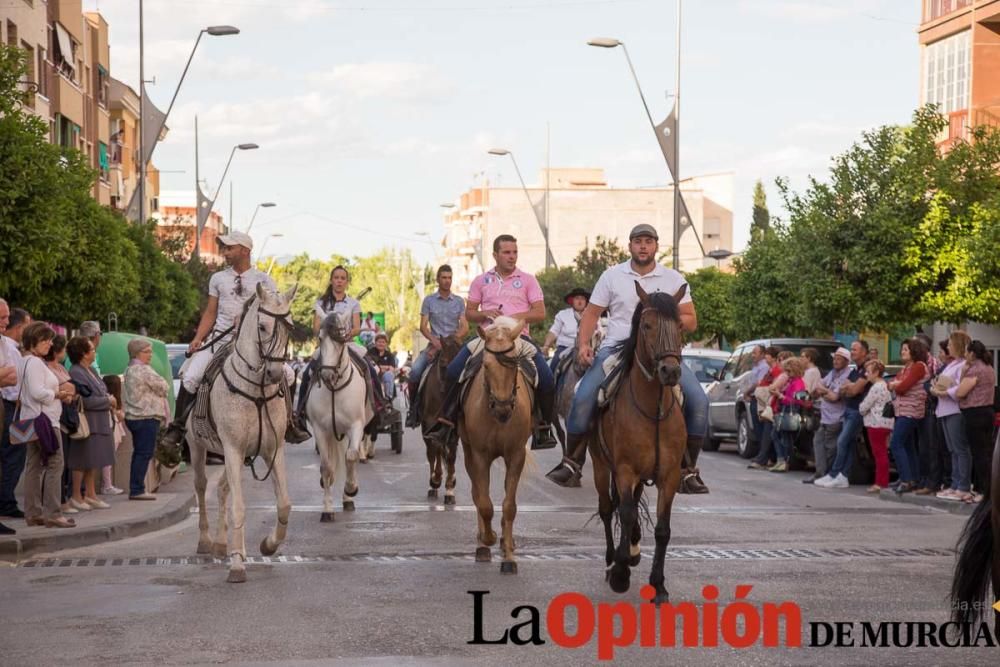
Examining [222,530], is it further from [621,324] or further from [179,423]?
[621,324]

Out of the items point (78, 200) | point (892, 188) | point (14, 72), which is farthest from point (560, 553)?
point (892, 188)

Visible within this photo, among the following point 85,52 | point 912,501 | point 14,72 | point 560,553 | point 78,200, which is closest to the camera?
point 560,553

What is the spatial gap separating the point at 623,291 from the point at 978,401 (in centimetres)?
855

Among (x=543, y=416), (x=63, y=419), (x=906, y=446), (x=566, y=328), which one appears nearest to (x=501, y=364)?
(x=543, y=416)

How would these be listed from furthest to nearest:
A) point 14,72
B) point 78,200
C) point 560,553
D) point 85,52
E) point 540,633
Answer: point 85,52 < point 78,200 < point 14,72 < point 560,553 < point 540,633

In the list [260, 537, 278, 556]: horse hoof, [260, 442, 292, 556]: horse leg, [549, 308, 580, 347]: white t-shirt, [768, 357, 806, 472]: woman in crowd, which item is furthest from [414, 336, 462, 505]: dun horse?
[768, 357, 806, 472]: woman in crowd

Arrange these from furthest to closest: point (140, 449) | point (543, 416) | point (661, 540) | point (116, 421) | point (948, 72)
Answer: point (948, 72)
point (116, 421)
point (140, 449)
point (543, 416)
point (661, 540)

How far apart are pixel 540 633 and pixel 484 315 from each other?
466cm

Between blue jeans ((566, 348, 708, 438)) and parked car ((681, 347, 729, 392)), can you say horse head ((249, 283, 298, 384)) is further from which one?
parked car ((681, 347, 729, 392))

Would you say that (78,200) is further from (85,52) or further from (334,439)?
(85,52)

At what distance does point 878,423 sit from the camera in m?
22.2

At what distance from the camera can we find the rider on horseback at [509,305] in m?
13.9

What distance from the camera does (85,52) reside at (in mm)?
61562

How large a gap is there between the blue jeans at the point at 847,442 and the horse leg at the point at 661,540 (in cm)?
1196
